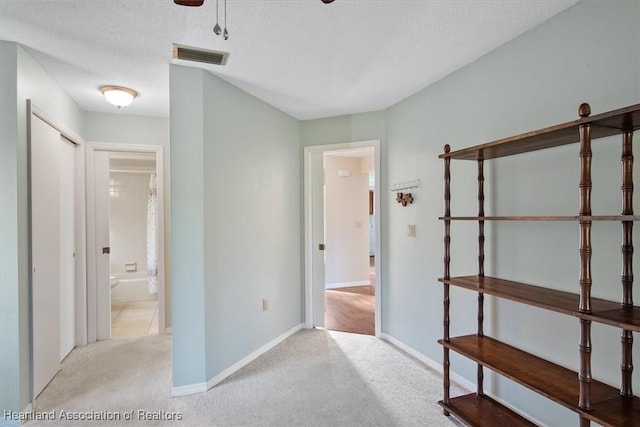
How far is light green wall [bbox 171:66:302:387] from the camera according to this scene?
2428 mm

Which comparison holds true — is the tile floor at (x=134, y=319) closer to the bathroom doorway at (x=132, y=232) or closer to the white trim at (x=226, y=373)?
the bathroom doorway at (x=132, y=232)

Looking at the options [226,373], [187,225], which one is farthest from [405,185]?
[226,373]

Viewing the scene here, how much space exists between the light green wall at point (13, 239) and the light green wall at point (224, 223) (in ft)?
3.01

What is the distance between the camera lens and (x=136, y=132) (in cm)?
360

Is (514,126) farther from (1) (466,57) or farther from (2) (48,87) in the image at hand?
(2) (48,87)

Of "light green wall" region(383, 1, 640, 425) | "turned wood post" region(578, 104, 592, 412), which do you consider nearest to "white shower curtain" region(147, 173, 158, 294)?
"light green wall" region(383, 1, 640, 425)

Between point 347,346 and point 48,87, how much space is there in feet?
11.4

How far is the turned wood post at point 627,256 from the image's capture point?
1394 millimetres

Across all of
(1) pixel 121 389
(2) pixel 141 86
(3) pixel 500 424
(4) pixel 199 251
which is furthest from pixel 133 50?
(3) pixel 500 424

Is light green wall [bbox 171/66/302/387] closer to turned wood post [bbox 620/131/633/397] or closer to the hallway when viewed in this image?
the hallway

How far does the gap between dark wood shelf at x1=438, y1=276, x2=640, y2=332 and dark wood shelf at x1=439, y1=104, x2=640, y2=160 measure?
78 cm

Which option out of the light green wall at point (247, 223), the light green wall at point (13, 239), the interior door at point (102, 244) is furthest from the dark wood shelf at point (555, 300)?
the interior door at point (102, 244)

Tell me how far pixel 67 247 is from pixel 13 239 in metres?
1.15

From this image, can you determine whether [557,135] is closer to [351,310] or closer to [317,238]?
[317,238]
